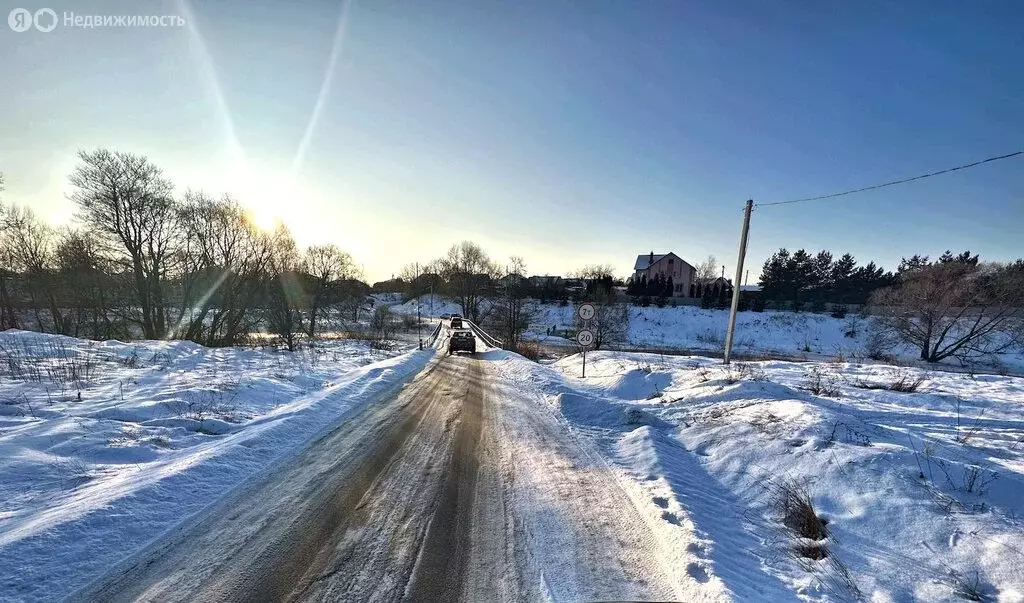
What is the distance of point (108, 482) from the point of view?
4281 millimetres

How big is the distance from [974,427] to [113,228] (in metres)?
44.6

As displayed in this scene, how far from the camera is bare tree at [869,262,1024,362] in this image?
953 inches

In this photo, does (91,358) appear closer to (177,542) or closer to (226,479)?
(226,479)

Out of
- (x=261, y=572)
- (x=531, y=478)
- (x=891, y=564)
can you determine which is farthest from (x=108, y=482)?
(x=891, y=564)

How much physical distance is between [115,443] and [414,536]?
5071 mm

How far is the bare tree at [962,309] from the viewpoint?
79.5 feet

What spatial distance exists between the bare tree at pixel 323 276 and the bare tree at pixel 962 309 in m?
55.4

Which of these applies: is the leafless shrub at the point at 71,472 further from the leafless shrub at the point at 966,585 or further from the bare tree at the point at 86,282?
the bare tree at the point at 86,282

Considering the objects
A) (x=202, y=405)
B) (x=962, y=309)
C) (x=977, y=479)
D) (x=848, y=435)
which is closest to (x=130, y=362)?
(x=202, y=405)

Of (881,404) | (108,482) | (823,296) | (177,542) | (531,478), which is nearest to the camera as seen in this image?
(177,542)

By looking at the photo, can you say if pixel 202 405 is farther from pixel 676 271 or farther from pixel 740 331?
pixel 676 271

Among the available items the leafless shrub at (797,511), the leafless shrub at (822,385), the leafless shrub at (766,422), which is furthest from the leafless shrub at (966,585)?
the leafless shrub at (822,385)

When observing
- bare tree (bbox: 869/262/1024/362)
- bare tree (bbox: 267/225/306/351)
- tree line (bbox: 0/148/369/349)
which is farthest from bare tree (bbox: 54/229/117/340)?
bare tree (bbox: 869/262/1024/362)

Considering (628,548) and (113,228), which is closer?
(628,548)
